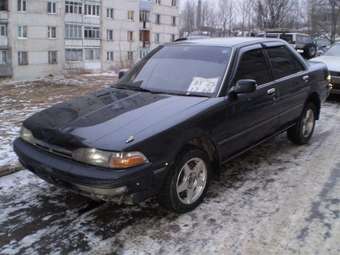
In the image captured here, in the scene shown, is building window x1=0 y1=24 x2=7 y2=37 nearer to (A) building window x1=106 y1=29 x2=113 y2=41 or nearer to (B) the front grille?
(A) building window x1=106 y1=29 x2=113 y2=41

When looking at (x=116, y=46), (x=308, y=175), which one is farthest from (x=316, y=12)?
(x=308, y=175)

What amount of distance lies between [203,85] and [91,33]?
177 ft

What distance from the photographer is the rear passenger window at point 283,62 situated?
5180 millimetres

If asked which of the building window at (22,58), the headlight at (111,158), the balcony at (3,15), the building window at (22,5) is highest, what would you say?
the building window at (22,5)

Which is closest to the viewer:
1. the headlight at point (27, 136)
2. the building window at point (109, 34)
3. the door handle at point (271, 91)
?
the headlight at point (27, 136)

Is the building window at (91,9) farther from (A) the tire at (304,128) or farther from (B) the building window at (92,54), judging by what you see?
(A) the tire at (304,128)

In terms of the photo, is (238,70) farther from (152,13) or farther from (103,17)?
(152,13)

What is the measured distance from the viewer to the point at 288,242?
3361 mm

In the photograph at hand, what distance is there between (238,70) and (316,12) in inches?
1767

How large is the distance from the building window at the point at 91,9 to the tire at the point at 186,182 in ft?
178

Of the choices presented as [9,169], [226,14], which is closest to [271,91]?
[9,169]

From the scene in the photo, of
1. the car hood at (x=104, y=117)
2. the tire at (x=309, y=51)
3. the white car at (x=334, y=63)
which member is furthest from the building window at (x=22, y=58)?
the car hood at (x=104, y=117)

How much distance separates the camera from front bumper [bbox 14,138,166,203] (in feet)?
10.5

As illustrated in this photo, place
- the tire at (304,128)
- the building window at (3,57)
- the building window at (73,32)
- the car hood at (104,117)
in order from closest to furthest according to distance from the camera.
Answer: the car hood at (104,117)
the tire at (304,128)
the building window at (3,57)
the building window at (73,32)
